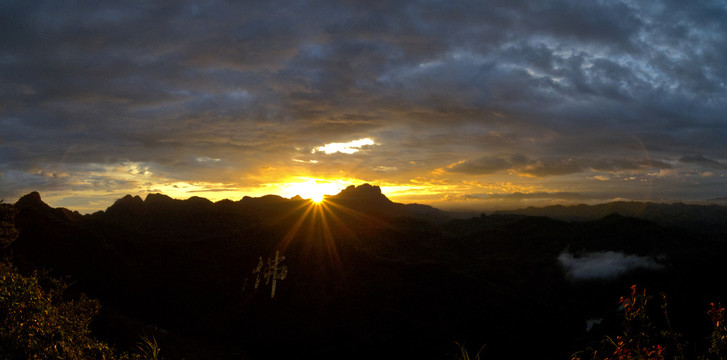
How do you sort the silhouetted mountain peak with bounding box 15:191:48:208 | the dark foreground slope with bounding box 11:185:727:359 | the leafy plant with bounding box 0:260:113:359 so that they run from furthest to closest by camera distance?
1. the silhouetted mountain peak with bounding box 15:191:48:208
2. the dark foreground slope with bounding box 11:185:727:359
3. the leafy plant with bounding box 0:260:113:359

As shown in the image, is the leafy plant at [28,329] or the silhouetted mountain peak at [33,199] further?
the silhouetted mountain peak at [33,199]

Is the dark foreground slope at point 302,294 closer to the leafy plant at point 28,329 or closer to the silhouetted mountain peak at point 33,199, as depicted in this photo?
the silhouetted mountain peak at point 33,199

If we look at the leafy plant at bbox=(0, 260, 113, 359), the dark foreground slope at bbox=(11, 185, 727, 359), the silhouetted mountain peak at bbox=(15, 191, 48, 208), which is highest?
the silhouetted mountain peak at bbox=(15, 191, 48, 208)

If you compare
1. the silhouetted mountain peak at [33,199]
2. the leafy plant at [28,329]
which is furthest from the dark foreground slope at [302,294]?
the leafy plant at [28,329]

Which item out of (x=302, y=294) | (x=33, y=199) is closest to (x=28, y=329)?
(x=302, y=294)

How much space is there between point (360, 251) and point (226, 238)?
1717 inches

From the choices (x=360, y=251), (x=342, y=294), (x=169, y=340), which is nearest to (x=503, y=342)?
(x=342, y=294)

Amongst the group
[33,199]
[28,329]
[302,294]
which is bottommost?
[302,294]

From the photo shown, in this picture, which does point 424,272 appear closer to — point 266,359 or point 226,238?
point 266,359

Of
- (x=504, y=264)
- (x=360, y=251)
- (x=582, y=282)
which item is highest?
(x=360, y=251)

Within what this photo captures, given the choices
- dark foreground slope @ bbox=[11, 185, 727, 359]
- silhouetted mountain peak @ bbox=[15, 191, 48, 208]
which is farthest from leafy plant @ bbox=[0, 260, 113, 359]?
silhouetted mountain peak @ bbox=[15, 191, 48, 208]

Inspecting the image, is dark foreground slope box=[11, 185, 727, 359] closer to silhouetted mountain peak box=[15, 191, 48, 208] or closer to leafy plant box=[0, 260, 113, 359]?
silhouetted mountain peak box=[15, 191, 48, 208]

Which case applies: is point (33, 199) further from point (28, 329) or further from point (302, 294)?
point (28, 329)

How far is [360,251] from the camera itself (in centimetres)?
11912
